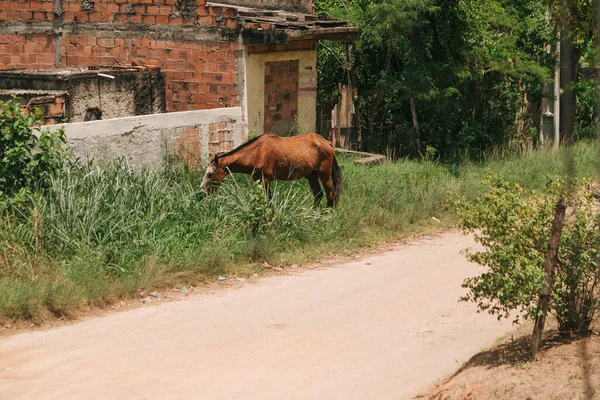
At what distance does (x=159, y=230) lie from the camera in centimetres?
1055

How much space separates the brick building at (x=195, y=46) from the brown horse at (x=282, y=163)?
9.94ft

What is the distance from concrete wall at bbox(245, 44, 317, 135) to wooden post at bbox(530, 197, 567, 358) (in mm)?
9914

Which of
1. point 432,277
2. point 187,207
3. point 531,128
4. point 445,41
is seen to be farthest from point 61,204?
point 531,128

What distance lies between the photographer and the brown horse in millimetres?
11898

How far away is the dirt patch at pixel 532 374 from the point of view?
5.82 meters

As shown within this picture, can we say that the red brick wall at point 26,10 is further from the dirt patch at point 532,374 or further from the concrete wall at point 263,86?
the dirt patch at point 532,374

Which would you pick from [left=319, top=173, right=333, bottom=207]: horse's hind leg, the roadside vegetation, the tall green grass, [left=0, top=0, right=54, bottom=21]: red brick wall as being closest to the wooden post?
the roadside vegetation

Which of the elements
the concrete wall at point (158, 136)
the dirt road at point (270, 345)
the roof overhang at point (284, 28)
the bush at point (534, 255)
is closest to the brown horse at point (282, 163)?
the concrete wall at point (158, 136)

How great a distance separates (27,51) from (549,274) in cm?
1353

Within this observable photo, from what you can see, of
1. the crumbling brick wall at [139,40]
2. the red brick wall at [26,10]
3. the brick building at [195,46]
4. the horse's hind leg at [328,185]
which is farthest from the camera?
A: the red brick wall at [26,10]

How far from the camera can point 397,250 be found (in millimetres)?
12156

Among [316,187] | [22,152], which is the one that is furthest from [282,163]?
[22,152]

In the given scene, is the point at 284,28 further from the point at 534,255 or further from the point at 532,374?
the point at 532,374

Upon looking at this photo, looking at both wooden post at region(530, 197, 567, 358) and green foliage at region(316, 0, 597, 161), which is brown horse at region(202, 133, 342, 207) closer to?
green foliage at region(316, 0, 597, 161)
